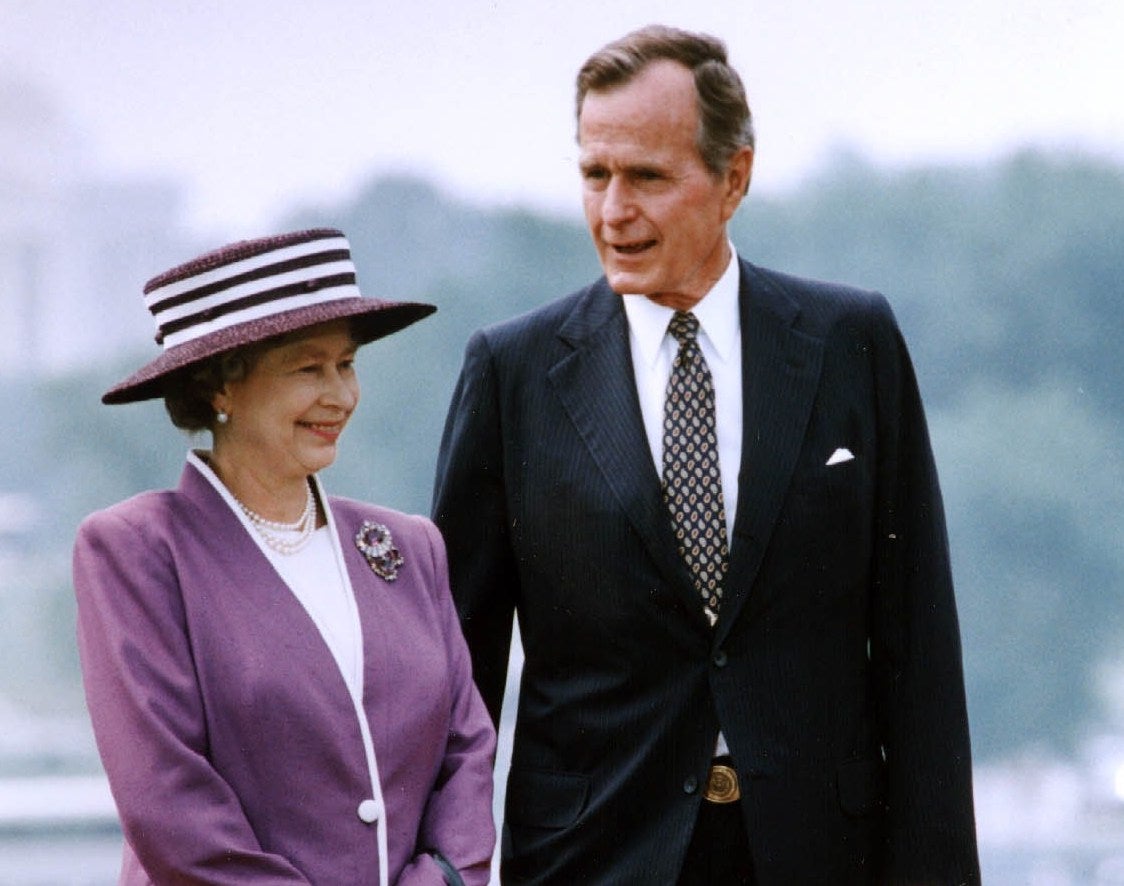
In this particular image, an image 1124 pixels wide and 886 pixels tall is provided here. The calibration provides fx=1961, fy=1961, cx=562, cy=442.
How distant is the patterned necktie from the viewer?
2695 millimetres

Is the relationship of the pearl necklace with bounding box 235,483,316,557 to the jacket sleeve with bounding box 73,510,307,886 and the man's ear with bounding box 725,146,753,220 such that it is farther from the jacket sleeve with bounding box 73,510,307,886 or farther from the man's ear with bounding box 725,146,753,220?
the man's ear with bounding box 725,146,753,220

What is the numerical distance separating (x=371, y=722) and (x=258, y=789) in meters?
0.17

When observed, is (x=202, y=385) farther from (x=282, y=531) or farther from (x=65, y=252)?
(x=65, y=252)

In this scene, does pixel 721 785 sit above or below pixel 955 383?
above

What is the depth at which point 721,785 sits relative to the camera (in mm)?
2686

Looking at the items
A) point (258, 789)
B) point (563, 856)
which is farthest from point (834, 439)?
point (258, 789)

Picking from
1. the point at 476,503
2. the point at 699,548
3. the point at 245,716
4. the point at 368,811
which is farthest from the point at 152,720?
the point at 699,548

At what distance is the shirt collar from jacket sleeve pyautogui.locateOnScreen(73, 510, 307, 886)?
2.66 feet

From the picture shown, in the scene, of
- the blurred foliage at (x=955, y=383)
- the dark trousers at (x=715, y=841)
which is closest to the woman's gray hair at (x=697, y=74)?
the dark trousers at (x=715, y=841)

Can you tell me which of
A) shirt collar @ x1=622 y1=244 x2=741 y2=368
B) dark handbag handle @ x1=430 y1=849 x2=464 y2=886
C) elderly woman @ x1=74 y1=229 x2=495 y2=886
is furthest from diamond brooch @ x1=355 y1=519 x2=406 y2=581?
shirt collar @ x1=622 y1=244 x2=741 y2=368

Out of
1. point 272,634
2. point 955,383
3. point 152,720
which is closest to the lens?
point 152,720

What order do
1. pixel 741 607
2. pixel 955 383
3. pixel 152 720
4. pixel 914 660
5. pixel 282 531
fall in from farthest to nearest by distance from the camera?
pixel 955 383 < pixel 914 660 < pixel 741 607 < pixel 282 531 < pixel 152 720

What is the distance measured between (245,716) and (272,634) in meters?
0.11

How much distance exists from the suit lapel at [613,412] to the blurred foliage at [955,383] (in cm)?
316
